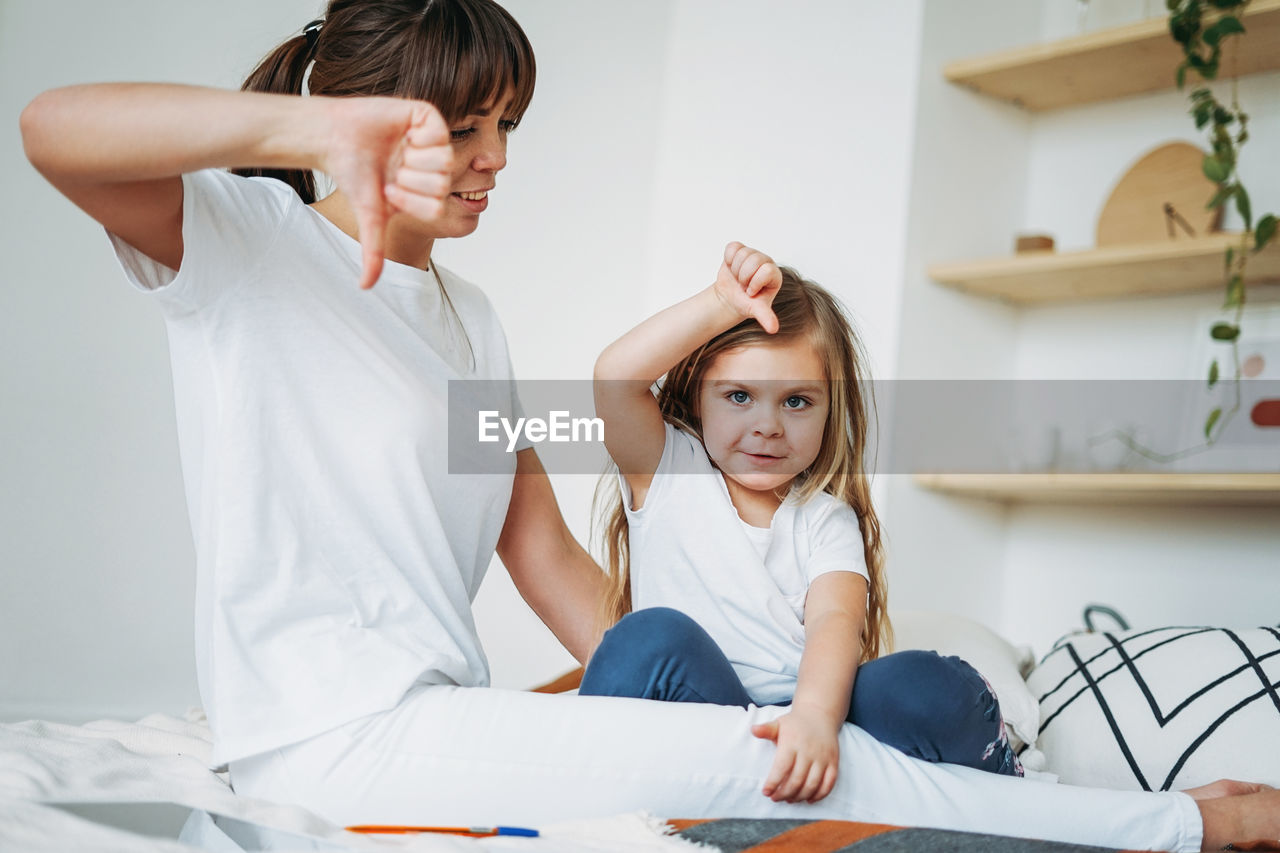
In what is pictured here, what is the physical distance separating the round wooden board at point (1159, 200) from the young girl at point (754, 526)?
1.24 metres

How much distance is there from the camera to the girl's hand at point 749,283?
111 cm

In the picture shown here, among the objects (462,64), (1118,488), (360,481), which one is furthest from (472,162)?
(1118,488)

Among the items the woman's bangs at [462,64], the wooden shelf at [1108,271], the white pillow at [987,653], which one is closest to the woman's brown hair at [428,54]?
the woman's bangs at [462,64]

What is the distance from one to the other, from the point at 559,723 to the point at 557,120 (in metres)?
1.98

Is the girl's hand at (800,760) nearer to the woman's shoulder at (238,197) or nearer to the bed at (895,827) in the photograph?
the bed at (895,827)

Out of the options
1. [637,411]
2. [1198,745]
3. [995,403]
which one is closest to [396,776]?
[637,411]

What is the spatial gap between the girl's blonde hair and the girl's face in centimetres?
2

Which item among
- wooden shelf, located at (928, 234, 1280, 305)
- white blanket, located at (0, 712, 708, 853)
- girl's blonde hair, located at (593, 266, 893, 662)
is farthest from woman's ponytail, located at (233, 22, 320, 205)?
wooden shelf, located at (928, 234, 1280, 305)

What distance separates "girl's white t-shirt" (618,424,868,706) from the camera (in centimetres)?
123

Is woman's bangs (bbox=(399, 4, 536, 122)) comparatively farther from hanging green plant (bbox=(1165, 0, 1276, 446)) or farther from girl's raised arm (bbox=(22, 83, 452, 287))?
hanging green plant (bbox=(1165, 0, 1276, 446))

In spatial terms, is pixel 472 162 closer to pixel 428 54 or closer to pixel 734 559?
pixel 428 54

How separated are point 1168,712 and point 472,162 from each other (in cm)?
103

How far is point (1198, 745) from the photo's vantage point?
4.29ft

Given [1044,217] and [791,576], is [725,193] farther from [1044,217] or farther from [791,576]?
[791,576]
